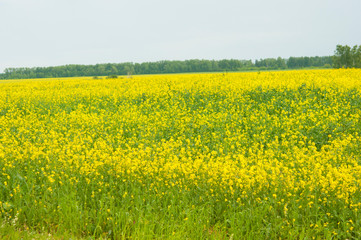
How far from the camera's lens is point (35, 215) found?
16.8 ft

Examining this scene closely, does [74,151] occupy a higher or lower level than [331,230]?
higher

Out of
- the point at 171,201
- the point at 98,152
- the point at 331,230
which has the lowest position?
the point at 331,230

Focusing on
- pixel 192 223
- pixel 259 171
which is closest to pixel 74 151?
pixel 192 223

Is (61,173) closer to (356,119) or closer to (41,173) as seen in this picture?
(41,173)

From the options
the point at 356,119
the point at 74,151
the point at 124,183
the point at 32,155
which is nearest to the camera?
the point at 124,183

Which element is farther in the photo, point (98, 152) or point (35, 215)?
point (98, 152)

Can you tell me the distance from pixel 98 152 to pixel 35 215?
1942 millimetres

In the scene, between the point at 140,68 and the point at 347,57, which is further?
the point at 140,68

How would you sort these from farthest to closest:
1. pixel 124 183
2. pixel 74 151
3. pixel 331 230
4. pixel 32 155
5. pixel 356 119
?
pixel 356 119 < pixel 74 151 < pixel 32 155 < pixel 124 183 < pixel 331 230

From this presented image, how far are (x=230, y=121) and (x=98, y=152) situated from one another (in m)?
5.43

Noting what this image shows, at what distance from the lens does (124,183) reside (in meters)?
5.81

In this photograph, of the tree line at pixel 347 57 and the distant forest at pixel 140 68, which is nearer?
the tree line at pixel 347 57

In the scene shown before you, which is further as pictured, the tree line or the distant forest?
the distant forest

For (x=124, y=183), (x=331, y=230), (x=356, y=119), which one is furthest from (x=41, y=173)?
(x=356, y=119)
